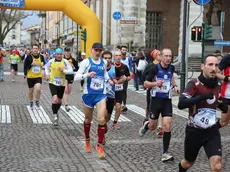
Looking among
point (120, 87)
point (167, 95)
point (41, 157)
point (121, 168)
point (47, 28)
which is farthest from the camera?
point (47, 28)

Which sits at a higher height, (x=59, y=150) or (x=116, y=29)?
(x=116, y=29)

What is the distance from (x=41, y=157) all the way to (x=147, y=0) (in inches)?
1298

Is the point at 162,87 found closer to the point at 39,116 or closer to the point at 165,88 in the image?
the point at 165,88

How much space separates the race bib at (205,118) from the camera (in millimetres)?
5273

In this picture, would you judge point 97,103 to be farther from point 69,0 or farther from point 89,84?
point 69,0

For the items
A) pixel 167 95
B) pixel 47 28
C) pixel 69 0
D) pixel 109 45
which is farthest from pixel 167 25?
pixel 47 28

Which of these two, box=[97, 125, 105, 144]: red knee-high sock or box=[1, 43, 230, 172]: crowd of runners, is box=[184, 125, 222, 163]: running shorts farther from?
box=[97, 125, 105, 144]: red knee-high sock

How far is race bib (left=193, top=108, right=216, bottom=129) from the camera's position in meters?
5.27

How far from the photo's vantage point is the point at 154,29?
39.5 metres

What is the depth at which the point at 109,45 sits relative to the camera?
1565 inches

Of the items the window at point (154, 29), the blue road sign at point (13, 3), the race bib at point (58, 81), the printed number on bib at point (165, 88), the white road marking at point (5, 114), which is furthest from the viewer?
the window at point (154, 29)

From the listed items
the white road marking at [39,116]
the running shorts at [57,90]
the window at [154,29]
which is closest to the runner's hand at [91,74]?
the running shorts at [57,90]

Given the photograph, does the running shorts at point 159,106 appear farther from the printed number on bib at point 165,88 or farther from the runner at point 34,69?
the runner at point 34,69

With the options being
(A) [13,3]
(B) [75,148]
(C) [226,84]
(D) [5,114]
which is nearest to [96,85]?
(B) [75,148]
